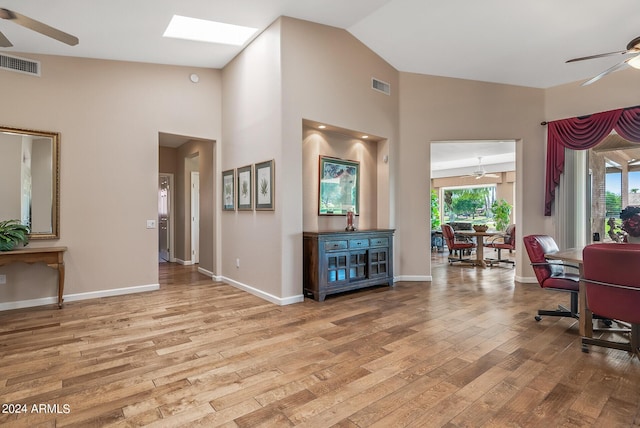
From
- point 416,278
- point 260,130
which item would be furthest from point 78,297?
point 416,278

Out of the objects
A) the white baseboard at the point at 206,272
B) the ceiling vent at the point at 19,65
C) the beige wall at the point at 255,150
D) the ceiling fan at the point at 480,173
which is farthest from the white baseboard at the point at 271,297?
the ceiling fan at the point at 480,173

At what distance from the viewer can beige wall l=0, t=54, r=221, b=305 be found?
420 centimetres

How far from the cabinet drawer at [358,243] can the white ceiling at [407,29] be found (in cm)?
301

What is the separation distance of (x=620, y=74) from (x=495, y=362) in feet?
17.0

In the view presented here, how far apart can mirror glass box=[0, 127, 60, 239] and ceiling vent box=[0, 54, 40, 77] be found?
0.74m

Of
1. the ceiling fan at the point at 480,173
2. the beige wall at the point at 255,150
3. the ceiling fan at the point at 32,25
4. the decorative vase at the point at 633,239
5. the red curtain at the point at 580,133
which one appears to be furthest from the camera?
the ceiling fan at the point at 480,173

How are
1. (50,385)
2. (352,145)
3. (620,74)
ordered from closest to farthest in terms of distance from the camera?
(50,385) → (620,74) → (352,145)

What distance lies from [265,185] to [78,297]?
2914mm

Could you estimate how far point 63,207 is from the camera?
4.35m

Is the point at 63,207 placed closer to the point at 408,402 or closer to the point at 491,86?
the point at 408,402

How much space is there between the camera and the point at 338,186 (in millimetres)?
5262

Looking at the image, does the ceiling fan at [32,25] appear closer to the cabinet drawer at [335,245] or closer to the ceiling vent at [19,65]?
the ceiling vent at [19,65]

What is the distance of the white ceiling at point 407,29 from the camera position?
3680 mm

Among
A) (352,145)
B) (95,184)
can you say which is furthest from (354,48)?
(95,184)
